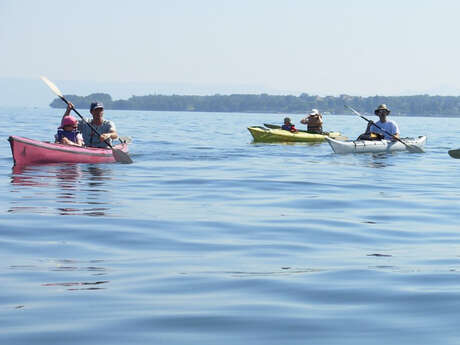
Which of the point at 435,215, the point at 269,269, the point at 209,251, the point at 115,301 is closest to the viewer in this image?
the point at 115,301

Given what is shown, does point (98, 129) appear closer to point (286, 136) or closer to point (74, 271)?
point (286, 136)

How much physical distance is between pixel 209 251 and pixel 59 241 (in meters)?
1.61

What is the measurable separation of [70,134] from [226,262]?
12.2 metres

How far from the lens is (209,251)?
26.5ft

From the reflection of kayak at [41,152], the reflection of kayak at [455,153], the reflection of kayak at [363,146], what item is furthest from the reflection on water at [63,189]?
the reflection of kayak at [455,153]

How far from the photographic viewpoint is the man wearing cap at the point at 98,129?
19.4 meters

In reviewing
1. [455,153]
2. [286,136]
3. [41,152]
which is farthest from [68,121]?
[286,136]

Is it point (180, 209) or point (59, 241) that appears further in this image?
point (180, 209)

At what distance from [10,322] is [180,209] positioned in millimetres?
6648

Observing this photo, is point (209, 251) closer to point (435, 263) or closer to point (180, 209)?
point (435, 263)

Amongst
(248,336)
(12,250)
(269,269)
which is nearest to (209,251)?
(269,269)

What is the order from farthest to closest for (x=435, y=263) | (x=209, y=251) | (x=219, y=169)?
(x=219, y=169) < (x=209, y=251) < (x=435, y=263)

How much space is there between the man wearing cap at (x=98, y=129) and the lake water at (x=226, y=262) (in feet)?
11.6

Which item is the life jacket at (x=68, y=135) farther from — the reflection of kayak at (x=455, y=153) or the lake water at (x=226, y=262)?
the reflection of kayak at (x=455, y=153)
